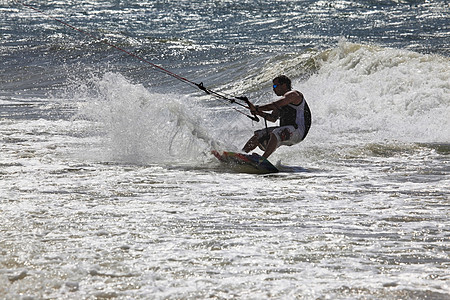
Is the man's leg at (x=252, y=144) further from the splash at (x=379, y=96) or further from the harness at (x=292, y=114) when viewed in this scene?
the splash at (x=379, y=96)

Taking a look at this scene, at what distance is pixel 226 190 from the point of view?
680 cm

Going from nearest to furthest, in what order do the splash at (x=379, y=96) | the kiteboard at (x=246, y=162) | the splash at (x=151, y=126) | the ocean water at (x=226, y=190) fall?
the ocean water at (x=226, y=190)
the kiteboard at (x=246, y=162)
the splash at (x=151, y=126)
the splash at (x=379, y=96)

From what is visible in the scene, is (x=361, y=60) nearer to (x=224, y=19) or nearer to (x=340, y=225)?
(x=340, y=225)

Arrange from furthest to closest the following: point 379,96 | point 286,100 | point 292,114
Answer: point 379,96, point 292,114, point 286,100

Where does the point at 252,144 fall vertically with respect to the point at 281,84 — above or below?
below

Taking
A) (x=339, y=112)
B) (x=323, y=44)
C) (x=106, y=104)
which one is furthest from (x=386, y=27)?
(x=106, y=104)

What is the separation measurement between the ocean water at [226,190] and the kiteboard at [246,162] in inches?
5.7

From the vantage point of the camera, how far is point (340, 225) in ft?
17.8

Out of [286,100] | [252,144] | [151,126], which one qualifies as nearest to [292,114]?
[286,100]

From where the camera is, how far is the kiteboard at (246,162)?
8.02 m

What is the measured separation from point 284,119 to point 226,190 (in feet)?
7.07

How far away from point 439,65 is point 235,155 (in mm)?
8622

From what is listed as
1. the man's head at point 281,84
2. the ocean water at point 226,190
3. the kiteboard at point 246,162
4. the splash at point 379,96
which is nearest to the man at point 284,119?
the man's head at point 281,84

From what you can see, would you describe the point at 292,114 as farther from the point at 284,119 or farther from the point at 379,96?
the point at 379,96
